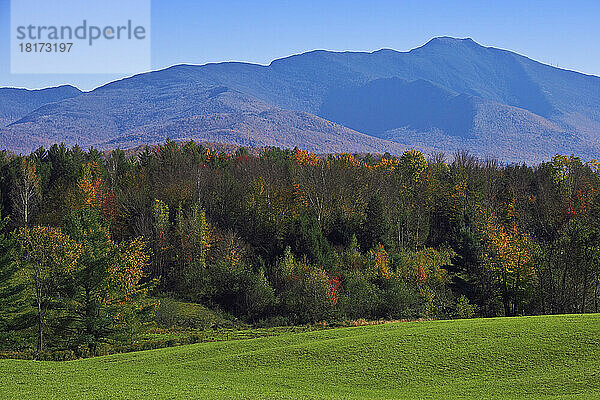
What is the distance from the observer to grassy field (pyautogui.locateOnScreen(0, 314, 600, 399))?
29.4 m

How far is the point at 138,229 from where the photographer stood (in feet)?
295

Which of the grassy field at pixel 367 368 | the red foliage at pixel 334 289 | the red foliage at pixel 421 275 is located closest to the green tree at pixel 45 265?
the grassy field at pixel 367 368

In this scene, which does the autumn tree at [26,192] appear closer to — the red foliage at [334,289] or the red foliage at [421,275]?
the red foliage at [334,289]

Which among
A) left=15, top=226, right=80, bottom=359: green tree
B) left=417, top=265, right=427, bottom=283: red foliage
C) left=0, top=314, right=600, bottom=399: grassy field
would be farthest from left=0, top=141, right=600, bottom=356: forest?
left=0, top=314, right=600, bottom=399: grassy field

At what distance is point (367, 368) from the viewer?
34938 mm

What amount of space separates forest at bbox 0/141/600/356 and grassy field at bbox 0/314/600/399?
45.6 feet

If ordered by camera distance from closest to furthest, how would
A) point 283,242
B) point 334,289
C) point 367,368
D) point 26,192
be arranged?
point 367,368 < point 334,289 < point 283,242 < point 26,192

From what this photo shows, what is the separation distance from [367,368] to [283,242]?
5551 cm

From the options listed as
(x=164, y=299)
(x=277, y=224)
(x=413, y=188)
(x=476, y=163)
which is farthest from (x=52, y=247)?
(x=476, y=163)

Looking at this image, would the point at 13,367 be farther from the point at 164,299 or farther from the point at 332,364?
the point at 164,299

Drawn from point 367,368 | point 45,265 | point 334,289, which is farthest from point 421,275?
point 45,265

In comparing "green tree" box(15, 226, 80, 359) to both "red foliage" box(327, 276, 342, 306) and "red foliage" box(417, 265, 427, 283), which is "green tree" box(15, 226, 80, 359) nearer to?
"red foliage" box(327, 276, 342, 306)

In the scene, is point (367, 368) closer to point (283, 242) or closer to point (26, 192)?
point (283, 242)

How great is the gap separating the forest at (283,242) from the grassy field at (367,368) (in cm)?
1389
